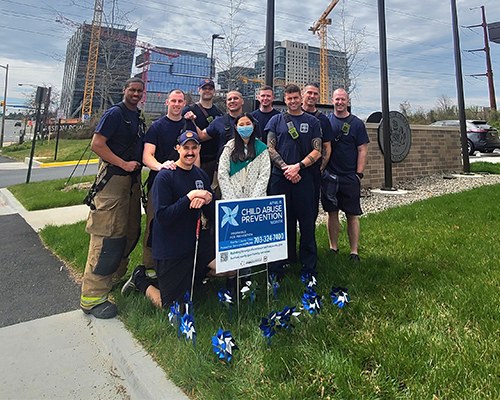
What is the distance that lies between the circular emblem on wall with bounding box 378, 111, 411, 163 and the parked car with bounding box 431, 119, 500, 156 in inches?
321

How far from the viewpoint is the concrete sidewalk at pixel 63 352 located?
2287 mm

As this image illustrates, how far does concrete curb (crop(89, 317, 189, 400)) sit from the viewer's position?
7.06ft

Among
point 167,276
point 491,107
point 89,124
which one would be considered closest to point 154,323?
point 167,276

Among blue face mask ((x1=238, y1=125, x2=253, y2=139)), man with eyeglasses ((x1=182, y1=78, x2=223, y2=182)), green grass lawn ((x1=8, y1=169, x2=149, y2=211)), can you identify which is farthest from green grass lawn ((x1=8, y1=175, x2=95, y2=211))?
blue face mask ((x1=238, y1=125, x2=253, y2=139))

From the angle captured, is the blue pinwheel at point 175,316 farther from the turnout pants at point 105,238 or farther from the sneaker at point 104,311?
the turnout pants at point 105,238

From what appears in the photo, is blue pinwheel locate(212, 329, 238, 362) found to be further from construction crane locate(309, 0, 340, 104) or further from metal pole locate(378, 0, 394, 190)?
construction crane locate(309, 0, 340, 104)

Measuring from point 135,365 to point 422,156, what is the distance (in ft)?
35.6

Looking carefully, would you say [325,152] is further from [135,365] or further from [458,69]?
[458,69]

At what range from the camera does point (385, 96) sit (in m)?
9.00

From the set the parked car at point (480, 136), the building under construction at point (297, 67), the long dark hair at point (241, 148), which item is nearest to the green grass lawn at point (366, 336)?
the long dark hair at point (241, 148)

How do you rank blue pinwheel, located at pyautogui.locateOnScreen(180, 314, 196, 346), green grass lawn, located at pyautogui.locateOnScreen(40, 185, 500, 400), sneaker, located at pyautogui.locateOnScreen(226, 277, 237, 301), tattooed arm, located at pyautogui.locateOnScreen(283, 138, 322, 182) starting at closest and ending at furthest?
green grass lawn, located at pyautogui.locateOnScreen(40, 185, 500, 400), blue pinwheel, located at pyautogui.locateOnScreen(180, 314, 196, 346), sneaker, located at pyautogui.locateOnScreen(226, 277, 237, 301), tattooed arm, located at pyautogui.locateOnScreen(283, 138, 322, 182)

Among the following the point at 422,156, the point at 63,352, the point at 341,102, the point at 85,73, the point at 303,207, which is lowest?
the point at 85,73

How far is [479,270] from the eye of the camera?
135 inches

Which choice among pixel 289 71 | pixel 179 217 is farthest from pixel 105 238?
pixel 289 71
